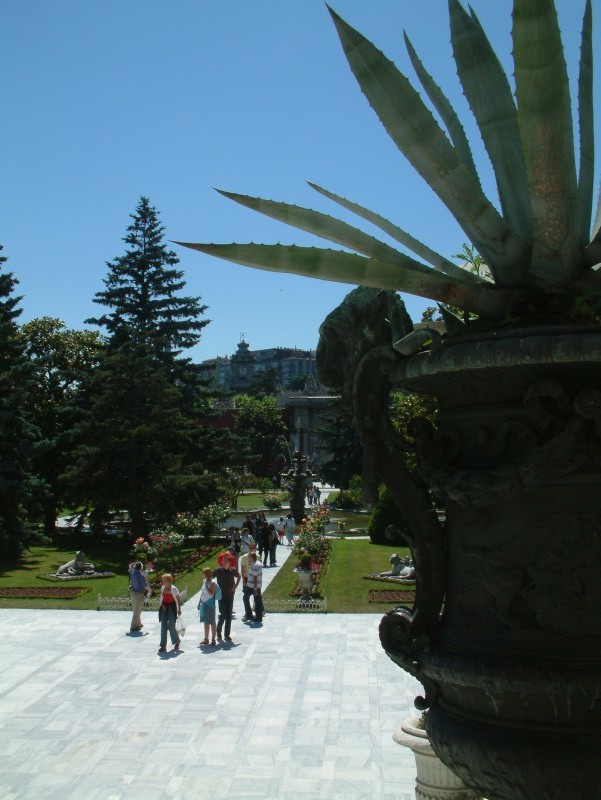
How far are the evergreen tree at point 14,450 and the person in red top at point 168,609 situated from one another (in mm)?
12377

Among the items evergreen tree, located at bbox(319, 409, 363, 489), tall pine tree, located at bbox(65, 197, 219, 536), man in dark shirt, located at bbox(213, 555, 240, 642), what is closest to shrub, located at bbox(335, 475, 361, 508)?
evergreen tree, located at bbox(319, 409, 363, 489)

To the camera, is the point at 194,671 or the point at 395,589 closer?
the point at 194,671

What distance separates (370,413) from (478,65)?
1596mm

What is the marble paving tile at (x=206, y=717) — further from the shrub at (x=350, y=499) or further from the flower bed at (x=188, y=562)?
the shrub at (x=350, y=499)

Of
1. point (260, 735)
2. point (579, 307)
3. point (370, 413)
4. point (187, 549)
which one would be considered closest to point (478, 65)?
point (579, 307)

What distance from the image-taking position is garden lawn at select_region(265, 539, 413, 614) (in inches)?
690

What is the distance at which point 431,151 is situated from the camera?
3498mm

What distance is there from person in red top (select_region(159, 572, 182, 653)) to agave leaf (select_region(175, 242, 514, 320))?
10613 millimetres

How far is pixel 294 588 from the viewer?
19297 mm

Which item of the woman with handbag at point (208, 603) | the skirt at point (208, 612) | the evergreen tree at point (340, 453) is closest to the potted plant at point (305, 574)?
the woman with handbag at point (208, 603)

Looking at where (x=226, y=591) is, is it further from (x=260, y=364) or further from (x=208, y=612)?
(x=260, y=364)

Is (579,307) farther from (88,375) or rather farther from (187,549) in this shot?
(88,375)

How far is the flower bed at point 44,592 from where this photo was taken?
19375 millimetres

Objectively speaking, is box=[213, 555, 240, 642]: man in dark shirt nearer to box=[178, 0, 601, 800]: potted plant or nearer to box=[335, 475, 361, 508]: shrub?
box=[178, 0, 601, 800]: potted plant
